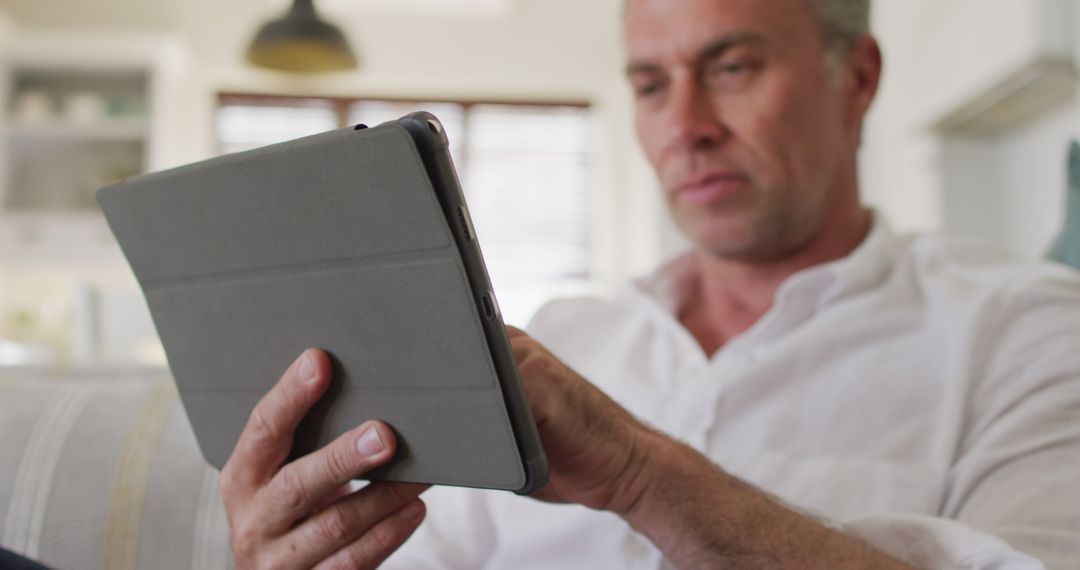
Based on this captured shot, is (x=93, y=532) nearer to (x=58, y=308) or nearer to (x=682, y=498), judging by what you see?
(x=682, y=498)

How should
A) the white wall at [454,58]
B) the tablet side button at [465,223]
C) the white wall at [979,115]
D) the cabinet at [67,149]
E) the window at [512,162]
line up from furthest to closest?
1. the window at [512,162]
2. the white wall at [454,58]
3. the cabinet at [67,149]
4. the white wall at [979,115]
5. the tablet side button at [465,223]

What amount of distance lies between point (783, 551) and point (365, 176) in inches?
14.7

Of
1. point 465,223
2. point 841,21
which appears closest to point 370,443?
point 465,223

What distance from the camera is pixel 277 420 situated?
23.2 inches

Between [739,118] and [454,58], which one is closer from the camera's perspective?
[739,118]

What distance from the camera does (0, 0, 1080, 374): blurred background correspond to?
13.2 ft

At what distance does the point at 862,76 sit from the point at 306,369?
0.89m

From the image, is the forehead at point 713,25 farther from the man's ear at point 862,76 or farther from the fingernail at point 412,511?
the fingernail at point 412,511

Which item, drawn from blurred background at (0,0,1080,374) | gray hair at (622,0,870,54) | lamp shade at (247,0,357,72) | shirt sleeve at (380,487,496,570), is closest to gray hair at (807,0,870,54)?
gray hair at (622,0,870,54)

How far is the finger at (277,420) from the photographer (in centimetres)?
56

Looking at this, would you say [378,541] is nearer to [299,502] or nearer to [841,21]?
[299,502]

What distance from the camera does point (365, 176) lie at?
1.60ft

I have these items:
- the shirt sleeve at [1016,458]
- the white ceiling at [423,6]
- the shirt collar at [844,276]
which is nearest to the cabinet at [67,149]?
the white ceiling at [423,6]

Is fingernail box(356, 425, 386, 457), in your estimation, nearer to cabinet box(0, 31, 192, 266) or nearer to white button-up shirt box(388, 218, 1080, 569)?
white button-up shirt box(388, 218, 1080, 569)
